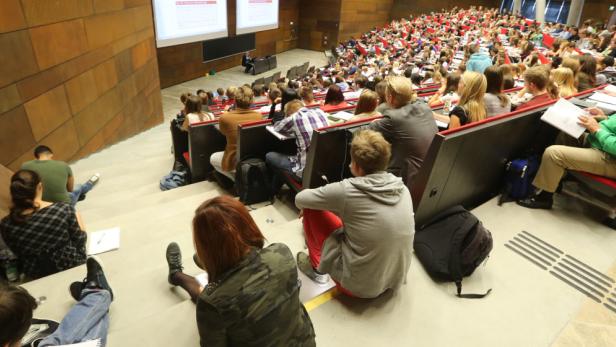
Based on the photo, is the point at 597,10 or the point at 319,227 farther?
the point at 597,10

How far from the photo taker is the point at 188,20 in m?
9.91

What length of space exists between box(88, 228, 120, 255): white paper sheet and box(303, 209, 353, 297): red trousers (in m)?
1.65

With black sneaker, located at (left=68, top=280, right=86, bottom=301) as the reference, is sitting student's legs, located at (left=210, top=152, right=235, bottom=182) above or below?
below

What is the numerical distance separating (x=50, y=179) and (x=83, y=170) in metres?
1.76

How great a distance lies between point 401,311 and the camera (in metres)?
2.01

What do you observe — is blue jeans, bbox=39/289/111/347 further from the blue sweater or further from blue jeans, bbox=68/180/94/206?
the blue sweater

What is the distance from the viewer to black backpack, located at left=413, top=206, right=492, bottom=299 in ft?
7.02

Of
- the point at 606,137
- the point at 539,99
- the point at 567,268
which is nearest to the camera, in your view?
the point at 567,268

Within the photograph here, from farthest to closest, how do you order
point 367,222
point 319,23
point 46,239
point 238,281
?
point 319,23 → point 46,239 → point 367,222 → point 238,281

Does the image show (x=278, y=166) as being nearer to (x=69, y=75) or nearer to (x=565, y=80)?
(x=565, y=80)

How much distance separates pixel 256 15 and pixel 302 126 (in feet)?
41.6

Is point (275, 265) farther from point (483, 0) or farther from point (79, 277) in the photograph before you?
point (483, 0)

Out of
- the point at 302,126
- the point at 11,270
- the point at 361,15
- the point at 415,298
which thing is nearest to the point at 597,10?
the point at 361,15

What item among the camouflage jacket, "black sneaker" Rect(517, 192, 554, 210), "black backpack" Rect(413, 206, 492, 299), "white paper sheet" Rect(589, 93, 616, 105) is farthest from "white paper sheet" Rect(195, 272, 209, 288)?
"white paper sheet" Rect(589, 93, 616, 105)
